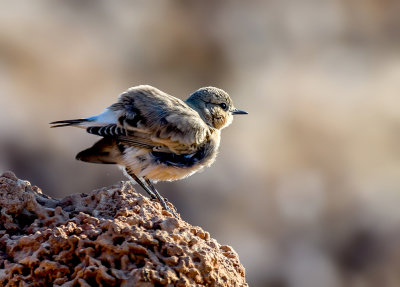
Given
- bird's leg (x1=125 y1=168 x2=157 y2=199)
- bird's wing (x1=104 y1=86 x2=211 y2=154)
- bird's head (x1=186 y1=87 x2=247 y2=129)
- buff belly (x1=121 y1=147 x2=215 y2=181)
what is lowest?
bird's leg (x1=125 y1=168 x2=157 y2=199)

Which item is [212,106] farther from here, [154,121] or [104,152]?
[104,152]

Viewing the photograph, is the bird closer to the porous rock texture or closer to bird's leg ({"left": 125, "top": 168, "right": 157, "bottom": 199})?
bird's leg ({"left": 125, "top": 168, "right": 157, "bottom": 199})

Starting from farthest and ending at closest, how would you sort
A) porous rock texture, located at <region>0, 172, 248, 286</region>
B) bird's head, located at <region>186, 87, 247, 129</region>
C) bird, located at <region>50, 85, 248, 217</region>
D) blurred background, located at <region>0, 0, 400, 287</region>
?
A: 1. blurred background, located at <region>0, 0, 400, 287</region>
2. bird's head, located at <region>186, 87, 247, 129</region>
3. bird, located at <region>50, 85, 248, 217</region>
4. porous rock texture, located at <region>0, 172, 248, 286</region>

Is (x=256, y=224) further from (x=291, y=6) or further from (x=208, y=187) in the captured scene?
(x=291, y=6)

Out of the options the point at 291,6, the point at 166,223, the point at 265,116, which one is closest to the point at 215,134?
the point at 166,223

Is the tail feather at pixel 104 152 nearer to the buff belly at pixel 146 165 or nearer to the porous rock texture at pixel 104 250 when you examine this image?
the buff belly at pixel 146 165

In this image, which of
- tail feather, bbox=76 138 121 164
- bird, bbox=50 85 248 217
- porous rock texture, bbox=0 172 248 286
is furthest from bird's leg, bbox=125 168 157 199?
porous rock texture, bbox=0 172 248 286
